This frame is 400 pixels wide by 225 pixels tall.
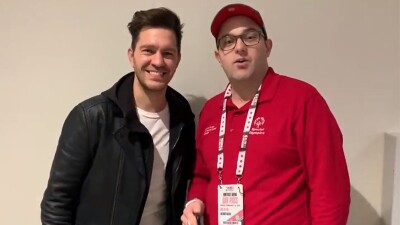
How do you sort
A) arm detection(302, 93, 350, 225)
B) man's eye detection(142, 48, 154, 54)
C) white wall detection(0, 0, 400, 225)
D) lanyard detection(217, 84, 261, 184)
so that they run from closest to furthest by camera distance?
arm detection(302, 93, 350, 225)
lanyard detection(217, 84, 261, 184)
man's eye detection(142, 48, 154, 54)
white wall detection(0, 0, 400, 225)

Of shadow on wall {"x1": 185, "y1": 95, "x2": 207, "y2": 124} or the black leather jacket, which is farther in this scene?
shadow on wall {"x1": 185, "y1": 95, "x2": 207, "y2": 124}

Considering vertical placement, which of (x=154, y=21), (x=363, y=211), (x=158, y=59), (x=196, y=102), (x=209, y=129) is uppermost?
(x=154, y=21)

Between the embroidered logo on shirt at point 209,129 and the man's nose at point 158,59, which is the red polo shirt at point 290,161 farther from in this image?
the man's nose at point 158,59

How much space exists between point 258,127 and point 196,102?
52 centimetres

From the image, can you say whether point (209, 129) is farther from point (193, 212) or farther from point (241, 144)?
point (193, 212)

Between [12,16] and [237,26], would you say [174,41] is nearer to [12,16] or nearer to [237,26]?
[237,26]

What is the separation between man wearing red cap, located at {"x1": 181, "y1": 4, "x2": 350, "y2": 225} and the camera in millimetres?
1234

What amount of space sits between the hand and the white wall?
53 cm

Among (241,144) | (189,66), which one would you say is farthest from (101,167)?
(189,66)

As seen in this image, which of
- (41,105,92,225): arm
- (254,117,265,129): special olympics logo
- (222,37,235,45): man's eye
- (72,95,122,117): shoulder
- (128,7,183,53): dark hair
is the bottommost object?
(41,105,92,225): arm

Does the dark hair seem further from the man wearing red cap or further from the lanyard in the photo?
the lanyard

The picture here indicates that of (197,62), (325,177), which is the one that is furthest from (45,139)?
(325,177)

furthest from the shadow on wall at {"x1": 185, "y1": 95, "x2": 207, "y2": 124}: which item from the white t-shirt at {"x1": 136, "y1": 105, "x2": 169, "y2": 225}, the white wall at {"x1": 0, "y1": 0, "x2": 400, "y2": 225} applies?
the white t-shirt at {"x1": 136, "y1": 105, "x2": 169, "y2": 225}

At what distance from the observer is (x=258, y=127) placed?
52.1 inches
